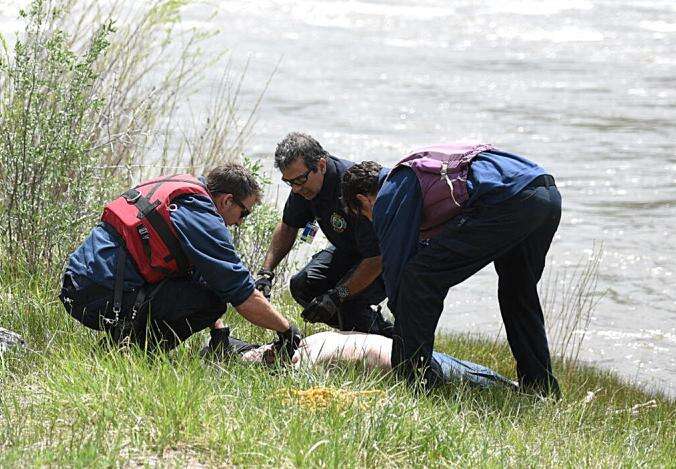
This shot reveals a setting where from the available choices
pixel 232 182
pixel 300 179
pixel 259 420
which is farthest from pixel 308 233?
pixel 259 420

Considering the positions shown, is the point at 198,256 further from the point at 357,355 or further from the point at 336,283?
the point at 336,283

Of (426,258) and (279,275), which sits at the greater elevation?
(426,258)

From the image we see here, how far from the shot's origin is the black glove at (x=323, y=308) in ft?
21.4

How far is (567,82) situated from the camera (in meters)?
19.9

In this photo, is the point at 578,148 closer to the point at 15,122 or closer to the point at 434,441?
the point at 15,122

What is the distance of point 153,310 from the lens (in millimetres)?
5539

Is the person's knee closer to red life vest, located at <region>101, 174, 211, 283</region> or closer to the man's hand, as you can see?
the man's hand

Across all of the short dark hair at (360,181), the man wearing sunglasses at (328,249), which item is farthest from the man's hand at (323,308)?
the short dark hair at (360,181)

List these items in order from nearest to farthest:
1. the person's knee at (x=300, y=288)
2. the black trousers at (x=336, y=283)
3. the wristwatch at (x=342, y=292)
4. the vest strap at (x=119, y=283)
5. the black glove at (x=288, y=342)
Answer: the vest strap at (x=119, y=283) < the black glove at (x=288, y=342) < the wristwatch at (x=342, y=292) < the black trousers at (x=336, y=283) < the person's knee at (x=300, y=288)

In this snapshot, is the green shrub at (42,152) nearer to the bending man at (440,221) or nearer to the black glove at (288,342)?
the black glove at (288,342)

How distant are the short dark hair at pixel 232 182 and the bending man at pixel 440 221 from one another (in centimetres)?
67

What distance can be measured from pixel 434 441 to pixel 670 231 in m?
8.28

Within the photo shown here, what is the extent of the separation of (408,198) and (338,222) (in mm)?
1387

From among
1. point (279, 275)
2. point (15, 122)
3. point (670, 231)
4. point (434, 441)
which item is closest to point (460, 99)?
point (670, 231)
